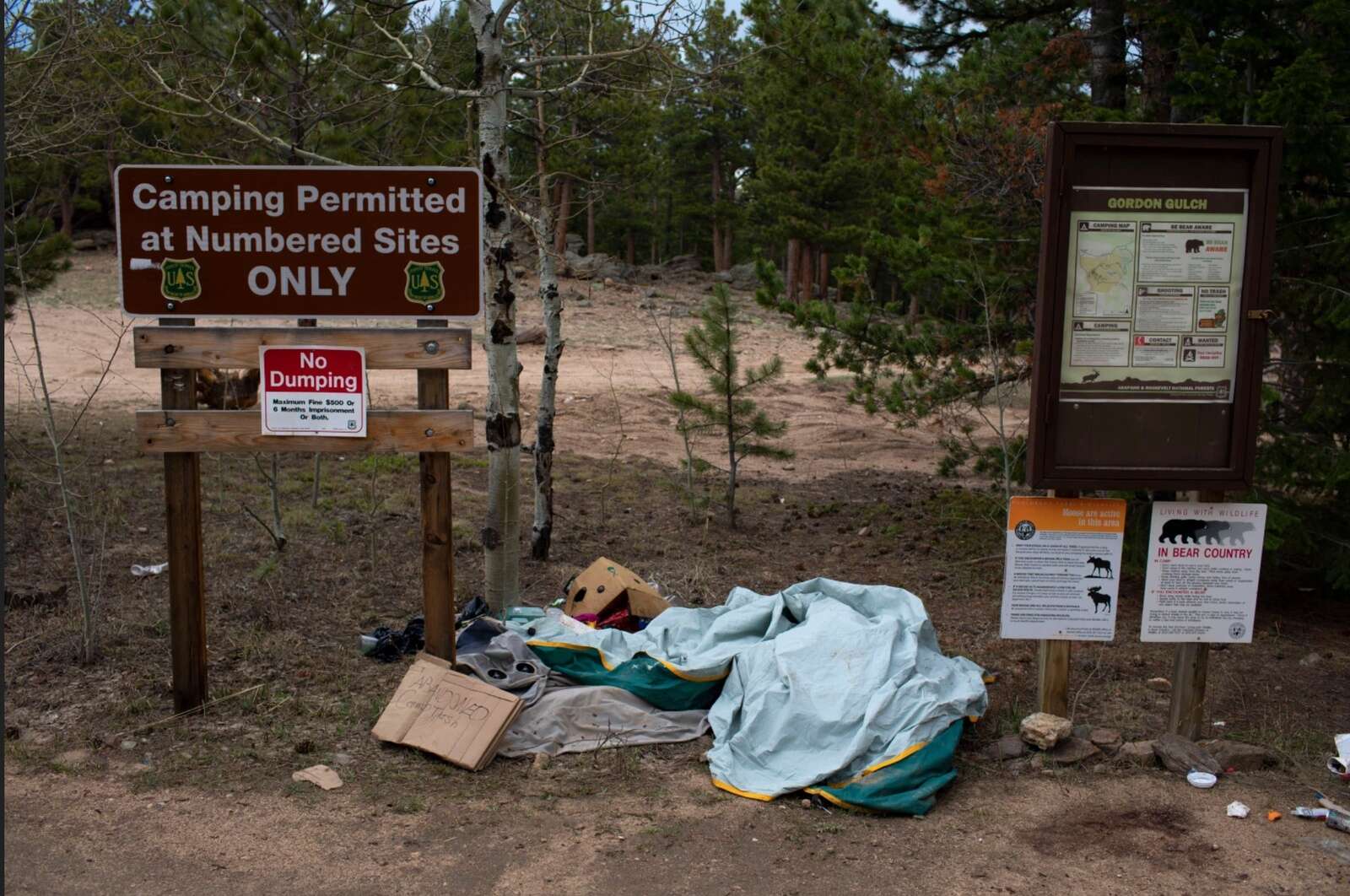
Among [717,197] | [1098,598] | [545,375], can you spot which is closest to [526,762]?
[1098,598]

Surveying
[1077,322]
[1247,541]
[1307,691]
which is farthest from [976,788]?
[1307,691]

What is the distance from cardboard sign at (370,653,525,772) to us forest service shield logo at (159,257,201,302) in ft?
6.30

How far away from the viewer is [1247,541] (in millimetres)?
4875

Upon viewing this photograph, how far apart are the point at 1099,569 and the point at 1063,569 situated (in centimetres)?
15

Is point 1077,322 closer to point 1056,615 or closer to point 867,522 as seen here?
point 1056,615

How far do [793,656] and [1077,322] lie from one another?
1856mm

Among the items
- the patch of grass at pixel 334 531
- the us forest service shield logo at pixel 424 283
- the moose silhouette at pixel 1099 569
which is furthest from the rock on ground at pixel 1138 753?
the patch of grass at pixel 334 531

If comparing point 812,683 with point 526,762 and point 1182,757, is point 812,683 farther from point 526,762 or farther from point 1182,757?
point 1182,757

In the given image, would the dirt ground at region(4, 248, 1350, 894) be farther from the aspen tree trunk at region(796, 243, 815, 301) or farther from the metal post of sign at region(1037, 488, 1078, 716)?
the aspen tree trunk at region(796, 243, 815, 301)

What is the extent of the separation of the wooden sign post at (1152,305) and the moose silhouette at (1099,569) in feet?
1.11

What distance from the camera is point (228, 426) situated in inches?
204

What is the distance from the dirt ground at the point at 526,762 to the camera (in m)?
3.94

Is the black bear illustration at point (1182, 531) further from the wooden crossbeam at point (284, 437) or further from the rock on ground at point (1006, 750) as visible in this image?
the wooden crossbeam at point (284, 437)

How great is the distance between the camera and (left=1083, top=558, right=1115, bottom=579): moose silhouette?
4.92 m
